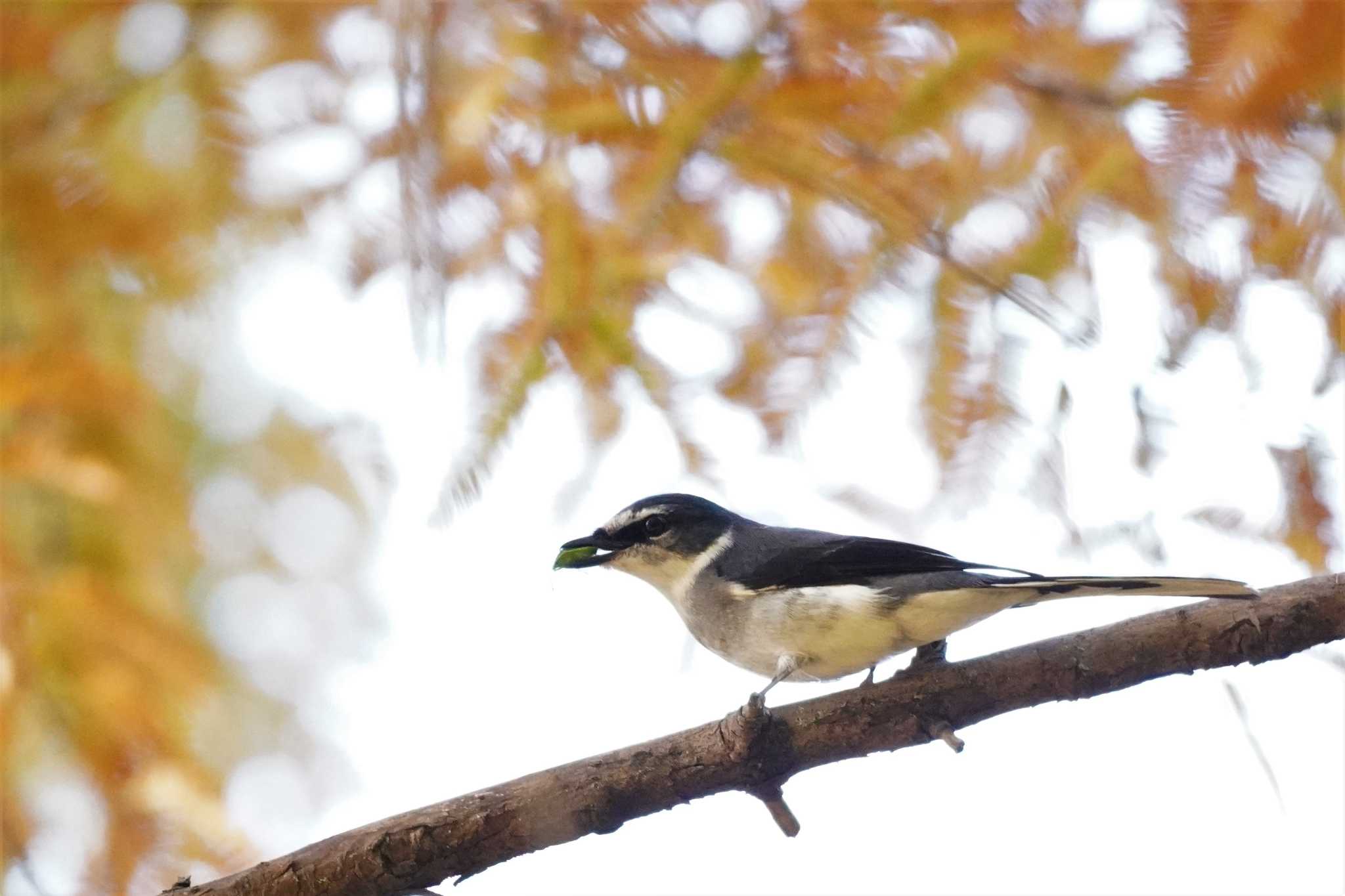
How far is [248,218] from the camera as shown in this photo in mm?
2799

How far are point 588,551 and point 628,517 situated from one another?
0.18 meters

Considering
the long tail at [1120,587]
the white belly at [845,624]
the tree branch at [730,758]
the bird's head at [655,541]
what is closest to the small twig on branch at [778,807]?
the tree branch at [730,758]

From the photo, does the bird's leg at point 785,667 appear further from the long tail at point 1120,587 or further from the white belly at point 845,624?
the long tail at point 1120,587

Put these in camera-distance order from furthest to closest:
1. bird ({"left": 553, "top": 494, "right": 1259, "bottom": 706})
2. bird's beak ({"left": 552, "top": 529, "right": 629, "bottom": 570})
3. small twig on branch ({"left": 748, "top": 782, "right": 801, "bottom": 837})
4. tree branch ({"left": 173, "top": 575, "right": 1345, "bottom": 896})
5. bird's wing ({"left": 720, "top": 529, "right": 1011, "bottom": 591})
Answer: bird's beak ({"left": 552, "top": 529, "right": 629, "bottom": 570}) < bird's wing ({"left": 720, "top": 529, "right": 1011, "bottom": 591}) < bird ({"left": 553, "top": 494, "right": 1259, "bottom": 706}) < small twig on branch ({"left": 748, "top": 782, "right": 801, "bottom": 837}) < tree branch ({"left": 173, "top": 575, "right": 1345, "bottom": 896})

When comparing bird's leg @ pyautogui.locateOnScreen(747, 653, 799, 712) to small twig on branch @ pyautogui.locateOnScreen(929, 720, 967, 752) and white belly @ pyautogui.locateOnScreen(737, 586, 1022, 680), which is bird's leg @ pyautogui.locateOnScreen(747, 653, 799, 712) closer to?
white belly @ pyautogui.locateOnScreen(737, 586, 1022, 680)

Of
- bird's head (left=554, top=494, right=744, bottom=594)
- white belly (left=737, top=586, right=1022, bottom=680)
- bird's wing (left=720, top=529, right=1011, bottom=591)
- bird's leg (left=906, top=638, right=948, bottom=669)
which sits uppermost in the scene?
bird's head (left=554, top=494, right=744, bottom=594)

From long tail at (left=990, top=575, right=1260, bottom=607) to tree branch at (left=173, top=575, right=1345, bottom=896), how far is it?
2.7 inches

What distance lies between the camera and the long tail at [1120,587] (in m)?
2.23

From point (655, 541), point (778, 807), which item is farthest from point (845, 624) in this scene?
point (655, 541)

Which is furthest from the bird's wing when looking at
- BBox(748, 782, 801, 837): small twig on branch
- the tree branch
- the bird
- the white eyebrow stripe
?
BBox(748, 782, 801, 837): small twig on branch

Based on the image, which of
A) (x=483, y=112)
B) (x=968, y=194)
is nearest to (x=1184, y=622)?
(x=968, y=194)

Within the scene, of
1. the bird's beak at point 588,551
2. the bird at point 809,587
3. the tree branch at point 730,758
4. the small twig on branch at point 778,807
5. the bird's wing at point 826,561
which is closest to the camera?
the tree branch at point 730,758

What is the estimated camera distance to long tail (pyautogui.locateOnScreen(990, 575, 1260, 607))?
7.33ft

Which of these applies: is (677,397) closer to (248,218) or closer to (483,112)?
(483,112)
